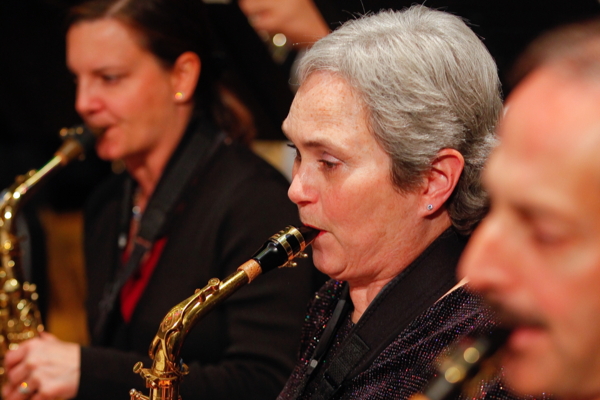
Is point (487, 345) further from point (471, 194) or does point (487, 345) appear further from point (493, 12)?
point (493, 12)

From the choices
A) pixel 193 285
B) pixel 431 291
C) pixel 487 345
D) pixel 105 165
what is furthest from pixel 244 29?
pixel 105 165

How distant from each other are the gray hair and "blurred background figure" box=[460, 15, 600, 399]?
59 cm

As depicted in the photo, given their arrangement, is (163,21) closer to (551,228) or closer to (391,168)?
(391,168)

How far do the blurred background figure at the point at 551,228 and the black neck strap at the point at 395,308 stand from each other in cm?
64

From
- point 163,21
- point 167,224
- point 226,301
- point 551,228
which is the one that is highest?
point 163,21

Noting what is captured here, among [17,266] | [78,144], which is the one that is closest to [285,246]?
[78,144]

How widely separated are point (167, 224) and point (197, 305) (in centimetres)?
70

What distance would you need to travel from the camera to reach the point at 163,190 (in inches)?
89.4

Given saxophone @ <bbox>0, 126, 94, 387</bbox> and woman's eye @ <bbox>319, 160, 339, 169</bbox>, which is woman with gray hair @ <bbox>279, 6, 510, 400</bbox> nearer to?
woman's eye @ <bbox>319, 160, 339, 169</bbox>

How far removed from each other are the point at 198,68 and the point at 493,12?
1031mm

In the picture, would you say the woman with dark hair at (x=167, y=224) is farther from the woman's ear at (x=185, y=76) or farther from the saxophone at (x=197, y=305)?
the saxophone at (x=197, y=305)

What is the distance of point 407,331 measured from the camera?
1.31 metres

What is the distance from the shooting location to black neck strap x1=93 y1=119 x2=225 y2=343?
7.30 ft

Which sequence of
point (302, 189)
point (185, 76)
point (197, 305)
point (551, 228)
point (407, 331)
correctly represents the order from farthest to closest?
point (185, 76)
point (197, 305)
point (302, 189)
point (407, 331)
point (551, 228)
